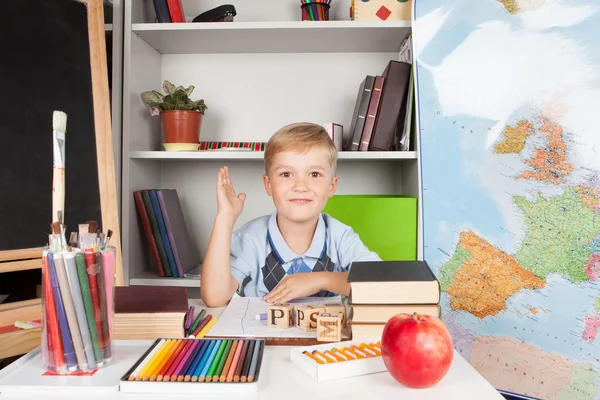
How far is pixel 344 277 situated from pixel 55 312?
68cm

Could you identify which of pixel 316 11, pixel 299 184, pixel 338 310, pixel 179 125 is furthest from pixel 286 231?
pixel 316 11

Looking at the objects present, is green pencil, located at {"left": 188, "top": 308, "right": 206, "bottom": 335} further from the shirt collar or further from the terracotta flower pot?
the terracotta flower pot

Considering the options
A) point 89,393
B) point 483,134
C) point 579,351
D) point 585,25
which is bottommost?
point 579,351

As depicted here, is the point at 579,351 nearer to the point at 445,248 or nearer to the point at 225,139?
the point at 445,248

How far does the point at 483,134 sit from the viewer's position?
1.89 metres

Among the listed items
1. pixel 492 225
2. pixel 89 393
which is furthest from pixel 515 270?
pixel 89 393

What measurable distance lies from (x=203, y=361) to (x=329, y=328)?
22 cm

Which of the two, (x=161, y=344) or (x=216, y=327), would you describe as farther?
(x=216, y=327)

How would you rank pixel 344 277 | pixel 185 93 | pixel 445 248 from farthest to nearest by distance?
pixel 185 93 → pixel 445 248 → pixel 344 277

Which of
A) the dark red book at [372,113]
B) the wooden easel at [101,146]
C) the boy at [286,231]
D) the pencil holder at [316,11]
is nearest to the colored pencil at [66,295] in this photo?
the boy at [286,231]

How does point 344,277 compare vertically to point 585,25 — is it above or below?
below

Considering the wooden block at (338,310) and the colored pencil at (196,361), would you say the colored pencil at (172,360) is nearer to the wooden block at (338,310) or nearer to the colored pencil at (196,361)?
the colored pencil at (196,361)

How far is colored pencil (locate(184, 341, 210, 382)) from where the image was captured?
0.68 m

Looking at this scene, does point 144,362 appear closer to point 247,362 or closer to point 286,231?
point 247,362
